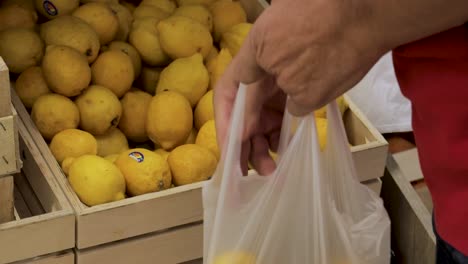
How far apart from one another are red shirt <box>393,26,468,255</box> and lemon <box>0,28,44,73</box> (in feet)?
2.45

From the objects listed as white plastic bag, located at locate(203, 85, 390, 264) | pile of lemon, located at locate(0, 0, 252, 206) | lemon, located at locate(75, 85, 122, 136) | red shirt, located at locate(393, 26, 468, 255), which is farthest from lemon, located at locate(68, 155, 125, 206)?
red shirt, located at locate(393, 26, 468, 255)

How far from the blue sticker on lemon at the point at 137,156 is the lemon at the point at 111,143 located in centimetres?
9

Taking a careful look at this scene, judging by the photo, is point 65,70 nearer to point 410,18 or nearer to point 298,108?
point 298,108

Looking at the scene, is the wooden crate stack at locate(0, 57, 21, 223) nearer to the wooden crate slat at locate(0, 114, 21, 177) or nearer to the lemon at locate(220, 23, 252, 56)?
the wooden crate slat at locate(0, 114, 21, 177)

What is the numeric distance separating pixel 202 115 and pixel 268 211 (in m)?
0.52

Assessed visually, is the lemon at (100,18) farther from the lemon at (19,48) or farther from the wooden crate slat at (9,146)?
the wooden crate slat at (9,146)

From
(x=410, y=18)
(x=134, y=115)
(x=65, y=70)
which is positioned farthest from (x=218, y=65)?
(x=410, y=18)

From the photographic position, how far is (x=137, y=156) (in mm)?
1192

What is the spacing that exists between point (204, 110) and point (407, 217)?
383 millimetres

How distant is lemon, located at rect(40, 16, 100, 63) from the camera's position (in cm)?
A: 129

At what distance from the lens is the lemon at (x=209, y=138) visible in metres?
1.25

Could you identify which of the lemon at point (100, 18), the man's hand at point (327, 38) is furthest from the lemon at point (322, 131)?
the man's hand at point (327, 38)

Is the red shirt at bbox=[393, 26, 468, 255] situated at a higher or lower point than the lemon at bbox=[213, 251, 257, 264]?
higher

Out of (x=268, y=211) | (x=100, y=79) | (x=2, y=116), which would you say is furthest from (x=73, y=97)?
(x=268, y=211)
